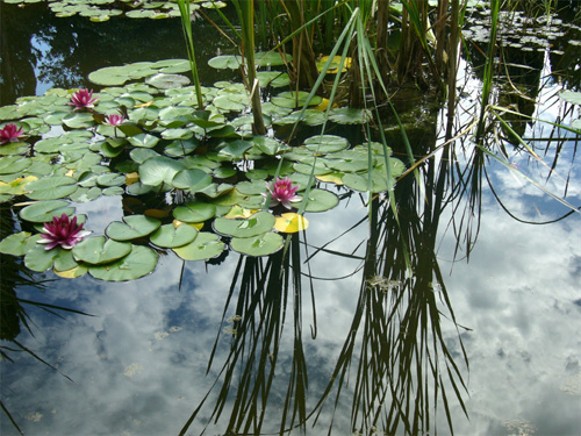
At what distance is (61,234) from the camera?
75.4 inches

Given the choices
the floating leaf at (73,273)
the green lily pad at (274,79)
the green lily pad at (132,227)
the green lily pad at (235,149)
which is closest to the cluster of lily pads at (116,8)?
the green lily pad at (274,79)

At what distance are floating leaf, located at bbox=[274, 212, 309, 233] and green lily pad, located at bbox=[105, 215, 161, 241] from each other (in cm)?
41

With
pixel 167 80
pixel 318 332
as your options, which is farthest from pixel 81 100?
pixel 318 332

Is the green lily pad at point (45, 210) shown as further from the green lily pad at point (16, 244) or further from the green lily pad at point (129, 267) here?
the green lily pad at point (129, 267)

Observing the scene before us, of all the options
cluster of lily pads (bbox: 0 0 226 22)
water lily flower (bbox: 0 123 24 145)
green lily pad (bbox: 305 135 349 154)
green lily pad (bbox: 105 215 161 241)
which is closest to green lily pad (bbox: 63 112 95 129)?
water lily flower (bbox: 0 123 24 145)

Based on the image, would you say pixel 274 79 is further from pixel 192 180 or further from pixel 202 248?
pixel 202 248

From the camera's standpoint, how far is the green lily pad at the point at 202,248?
1.91 metres

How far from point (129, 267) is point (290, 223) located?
0.55 m

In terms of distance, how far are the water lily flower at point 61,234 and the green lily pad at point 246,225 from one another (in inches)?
18.2

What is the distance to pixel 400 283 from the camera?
1841 millimetres

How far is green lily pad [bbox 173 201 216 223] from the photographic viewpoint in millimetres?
2059

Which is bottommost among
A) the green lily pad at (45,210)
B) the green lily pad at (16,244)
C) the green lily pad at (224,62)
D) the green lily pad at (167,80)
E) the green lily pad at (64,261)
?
the green lily pad at (64,261)

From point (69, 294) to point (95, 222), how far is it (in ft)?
1.27

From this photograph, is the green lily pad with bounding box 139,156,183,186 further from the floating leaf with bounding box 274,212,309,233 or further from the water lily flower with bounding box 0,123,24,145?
the water lily flower with bounding box 0,123,24,145
